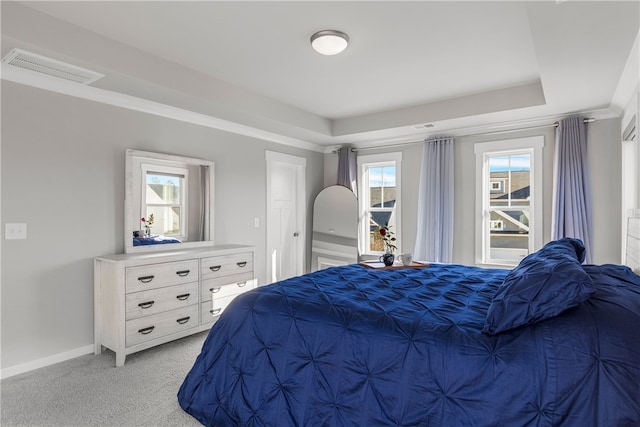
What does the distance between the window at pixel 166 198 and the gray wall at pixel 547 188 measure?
9.69ft

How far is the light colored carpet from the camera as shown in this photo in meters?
2.16

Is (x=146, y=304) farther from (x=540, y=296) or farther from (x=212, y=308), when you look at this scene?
(x=540, y=296)

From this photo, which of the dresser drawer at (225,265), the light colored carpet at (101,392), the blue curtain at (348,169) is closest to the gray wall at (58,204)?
the light colored carpet at (101,392)

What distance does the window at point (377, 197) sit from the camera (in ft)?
17.5

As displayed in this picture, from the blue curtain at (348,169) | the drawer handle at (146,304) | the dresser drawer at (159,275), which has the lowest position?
the drawer handle at (146,304)

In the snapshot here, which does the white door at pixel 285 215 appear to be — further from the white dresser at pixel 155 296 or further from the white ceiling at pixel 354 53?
the white dresser at pixel 155 296

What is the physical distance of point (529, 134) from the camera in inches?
168

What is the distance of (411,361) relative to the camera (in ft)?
5.14

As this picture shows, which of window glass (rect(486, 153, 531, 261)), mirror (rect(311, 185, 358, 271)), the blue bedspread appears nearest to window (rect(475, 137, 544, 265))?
window glass (rect(486, 153, 531, 261))

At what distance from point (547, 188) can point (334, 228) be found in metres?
2.81

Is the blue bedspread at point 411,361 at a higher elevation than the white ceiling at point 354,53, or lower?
lower

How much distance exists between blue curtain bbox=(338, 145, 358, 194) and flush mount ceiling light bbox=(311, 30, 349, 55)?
284 cm

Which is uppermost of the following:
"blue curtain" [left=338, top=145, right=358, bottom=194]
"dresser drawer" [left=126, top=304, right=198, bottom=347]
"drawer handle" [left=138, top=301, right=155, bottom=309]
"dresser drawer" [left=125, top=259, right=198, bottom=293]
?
"blue curtain" [left=338, top=145, right=358, bottom=194]

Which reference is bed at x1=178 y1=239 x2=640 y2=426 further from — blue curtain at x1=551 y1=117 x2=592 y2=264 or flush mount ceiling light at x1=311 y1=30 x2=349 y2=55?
blue curtain at x1=551 y1=117 x2=592 y2=264
